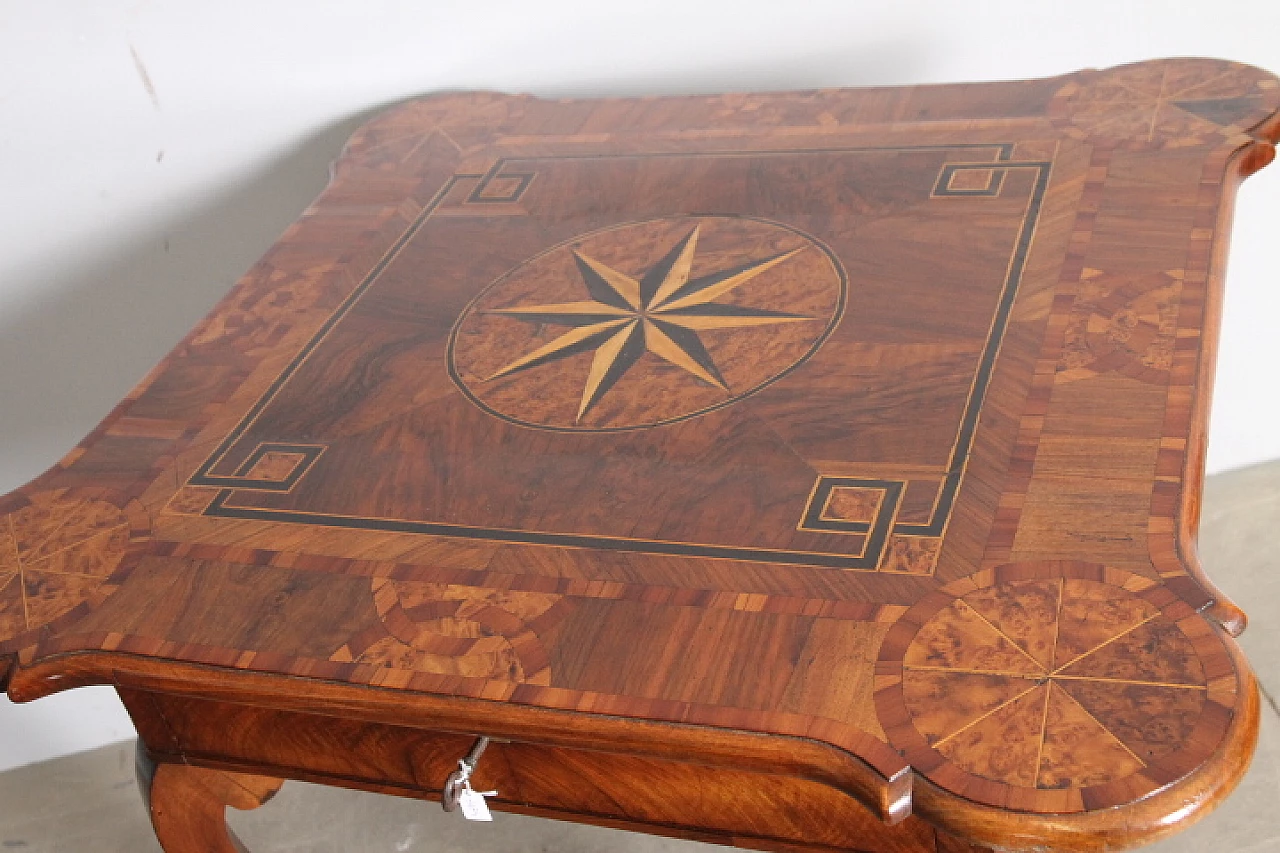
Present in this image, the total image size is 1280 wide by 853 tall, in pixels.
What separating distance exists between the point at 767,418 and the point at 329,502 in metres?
0.41

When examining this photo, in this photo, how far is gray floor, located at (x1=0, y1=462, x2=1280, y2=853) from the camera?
77.7 inches

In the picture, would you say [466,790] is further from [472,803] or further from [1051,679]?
[1051,679]

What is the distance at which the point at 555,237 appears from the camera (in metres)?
1.67

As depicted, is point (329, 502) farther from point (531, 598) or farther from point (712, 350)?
point (712, 350)

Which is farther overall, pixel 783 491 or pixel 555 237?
pixel 555 237

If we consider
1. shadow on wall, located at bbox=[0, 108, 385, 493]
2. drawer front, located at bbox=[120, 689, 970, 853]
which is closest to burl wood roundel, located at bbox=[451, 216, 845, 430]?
drawer front, located at bbox=[120, 689, 970, 853]

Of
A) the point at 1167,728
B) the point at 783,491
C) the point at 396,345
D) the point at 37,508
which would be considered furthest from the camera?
the point at 396,345

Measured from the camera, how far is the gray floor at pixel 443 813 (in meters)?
1.97

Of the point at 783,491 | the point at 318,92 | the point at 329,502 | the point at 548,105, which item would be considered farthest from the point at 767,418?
the point at 318,92

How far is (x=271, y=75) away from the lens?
1954 millimetres

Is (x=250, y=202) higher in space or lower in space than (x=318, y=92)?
lower

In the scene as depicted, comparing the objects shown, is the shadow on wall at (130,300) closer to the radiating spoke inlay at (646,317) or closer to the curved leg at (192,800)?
the radiating spoke inlay at (646,317)

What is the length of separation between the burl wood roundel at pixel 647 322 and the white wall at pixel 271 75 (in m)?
0.45

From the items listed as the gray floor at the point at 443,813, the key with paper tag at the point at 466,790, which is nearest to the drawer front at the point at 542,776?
the key with paper tag at the point at 466,790
